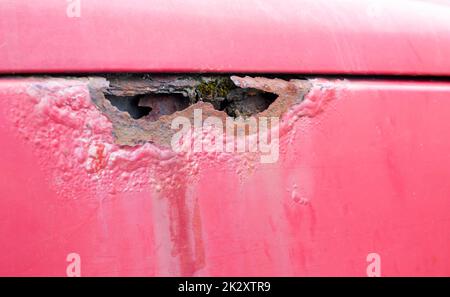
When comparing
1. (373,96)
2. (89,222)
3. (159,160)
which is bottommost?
(89,222)

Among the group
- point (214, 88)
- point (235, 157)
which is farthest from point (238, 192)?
point (214, 88)

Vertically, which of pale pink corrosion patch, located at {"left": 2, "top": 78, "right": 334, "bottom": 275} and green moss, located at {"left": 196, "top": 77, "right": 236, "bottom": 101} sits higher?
green moss, located at {"left": 196, "top": 77, "right": 236, "bottom": 101}

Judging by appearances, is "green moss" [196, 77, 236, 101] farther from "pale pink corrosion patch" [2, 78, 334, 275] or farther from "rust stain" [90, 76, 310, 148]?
"pale pink corrosion patch" [2, 78, 334, 275]

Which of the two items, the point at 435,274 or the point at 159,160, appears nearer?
the point at 159,160

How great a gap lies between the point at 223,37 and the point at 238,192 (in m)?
0.31

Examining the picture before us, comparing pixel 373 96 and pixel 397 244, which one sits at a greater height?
pixel 373 96

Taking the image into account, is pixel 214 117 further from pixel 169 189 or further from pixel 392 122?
pixel 392 122

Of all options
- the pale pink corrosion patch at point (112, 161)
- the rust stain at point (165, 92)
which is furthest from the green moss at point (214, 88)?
the pale pink corrosion patch at point (112, 161)

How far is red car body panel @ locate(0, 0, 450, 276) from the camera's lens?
942mm

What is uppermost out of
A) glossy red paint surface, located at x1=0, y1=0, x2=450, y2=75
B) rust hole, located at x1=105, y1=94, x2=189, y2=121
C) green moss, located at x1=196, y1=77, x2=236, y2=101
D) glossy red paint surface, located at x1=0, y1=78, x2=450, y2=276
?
glossy red paint surface, located at x1=0, y1=0, x2=450, y2=75

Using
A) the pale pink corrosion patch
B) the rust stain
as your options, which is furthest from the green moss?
the pale pink corrosion patch

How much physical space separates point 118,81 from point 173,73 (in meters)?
0.11
